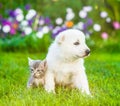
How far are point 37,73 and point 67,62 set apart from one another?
1.43 ft

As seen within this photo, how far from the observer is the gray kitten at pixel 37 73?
23.9ft

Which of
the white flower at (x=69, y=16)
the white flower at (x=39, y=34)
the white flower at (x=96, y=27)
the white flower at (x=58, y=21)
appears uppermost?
the white flower at (x=69, y=16)

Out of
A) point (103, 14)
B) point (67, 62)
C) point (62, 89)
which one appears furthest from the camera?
point (103, 14)

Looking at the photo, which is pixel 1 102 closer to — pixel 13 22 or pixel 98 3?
pixel 13 22

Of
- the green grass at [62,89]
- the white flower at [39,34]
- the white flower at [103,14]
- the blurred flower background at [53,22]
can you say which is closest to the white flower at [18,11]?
the blurred flower background at [53,22]

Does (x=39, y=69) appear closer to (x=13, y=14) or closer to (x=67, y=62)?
(x=67, y=62)

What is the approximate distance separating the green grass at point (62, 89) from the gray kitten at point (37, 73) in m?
0.10

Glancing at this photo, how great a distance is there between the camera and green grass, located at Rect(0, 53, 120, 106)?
6664 mm

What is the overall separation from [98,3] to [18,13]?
84.0 inches

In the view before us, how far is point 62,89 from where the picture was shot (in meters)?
7.43

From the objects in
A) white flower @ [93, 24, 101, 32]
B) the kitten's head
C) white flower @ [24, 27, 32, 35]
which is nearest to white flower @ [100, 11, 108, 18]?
white flower @ [93, 24, 101, 32]

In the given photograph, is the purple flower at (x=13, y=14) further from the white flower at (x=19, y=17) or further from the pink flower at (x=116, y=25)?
the pink flower at (x=116, y=25)

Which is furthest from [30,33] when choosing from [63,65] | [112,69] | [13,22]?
[63,65]

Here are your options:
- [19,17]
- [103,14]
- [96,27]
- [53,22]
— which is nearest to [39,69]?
[19,17]
